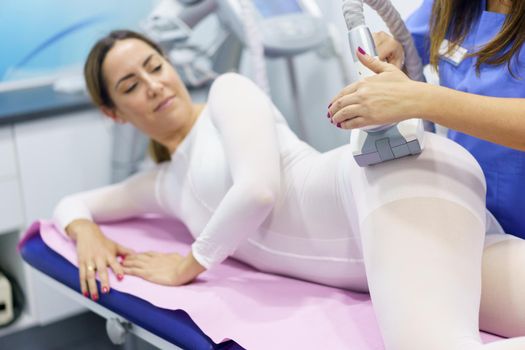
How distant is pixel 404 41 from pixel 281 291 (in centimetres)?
58

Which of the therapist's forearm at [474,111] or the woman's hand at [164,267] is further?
the woman's hand at [164,267]

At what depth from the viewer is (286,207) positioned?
5.35 feet

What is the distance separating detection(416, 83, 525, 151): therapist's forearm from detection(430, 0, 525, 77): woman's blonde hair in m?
0.22

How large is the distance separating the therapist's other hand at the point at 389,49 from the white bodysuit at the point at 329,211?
201 millimetres

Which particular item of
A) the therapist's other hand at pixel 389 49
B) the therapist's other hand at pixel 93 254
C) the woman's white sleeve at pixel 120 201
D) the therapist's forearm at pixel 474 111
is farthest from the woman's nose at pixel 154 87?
the therapist's forearm at pixel 474 111

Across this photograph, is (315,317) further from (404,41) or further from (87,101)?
(87,101)

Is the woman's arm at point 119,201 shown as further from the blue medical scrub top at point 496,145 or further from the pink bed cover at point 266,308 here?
the blue medical scrub top at point 496,145

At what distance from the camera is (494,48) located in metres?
1.40

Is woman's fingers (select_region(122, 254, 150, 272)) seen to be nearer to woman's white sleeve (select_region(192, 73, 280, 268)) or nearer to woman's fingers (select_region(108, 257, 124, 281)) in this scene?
woman's fingers (select_region(108, 257, 124, 281))

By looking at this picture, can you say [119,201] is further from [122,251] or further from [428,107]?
[428,107]

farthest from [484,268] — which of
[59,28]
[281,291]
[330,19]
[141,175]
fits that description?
[59,28]

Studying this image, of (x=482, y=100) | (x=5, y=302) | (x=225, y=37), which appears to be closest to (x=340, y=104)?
(x=482, y=100)

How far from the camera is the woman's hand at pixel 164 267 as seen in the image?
64.7 inches

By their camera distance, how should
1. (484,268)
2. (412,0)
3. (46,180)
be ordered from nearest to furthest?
(484,268), (412,0), (46,180)
